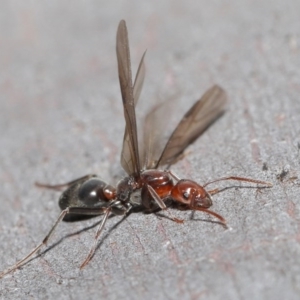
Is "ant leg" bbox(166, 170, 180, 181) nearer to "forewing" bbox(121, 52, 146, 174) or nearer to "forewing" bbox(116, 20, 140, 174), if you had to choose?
"forewing" bbox(121, 52, 146, 174)

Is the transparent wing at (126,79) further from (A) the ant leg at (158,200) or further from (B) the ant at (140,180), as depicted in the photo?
(A) the ant leg at (158,200)

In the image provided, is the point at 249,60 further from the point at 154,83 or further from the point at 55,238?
the point at 55,238

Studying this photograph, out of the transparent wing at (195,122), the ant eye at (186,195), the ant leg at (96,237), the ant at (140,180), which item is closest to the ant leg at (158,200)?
the ant at (140,180)

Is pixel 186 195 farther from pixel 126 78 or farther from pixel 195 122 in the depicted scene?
pixel 195 122

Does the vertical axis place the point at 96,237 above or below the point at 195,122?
below

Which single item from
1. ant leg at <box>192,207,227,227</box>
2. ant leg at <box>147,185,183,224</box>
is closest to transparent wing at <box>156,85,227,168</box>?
ant leg at <box>147,185,183,224</box>

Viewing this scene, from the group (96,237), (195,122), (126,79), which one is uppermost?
(126,79)

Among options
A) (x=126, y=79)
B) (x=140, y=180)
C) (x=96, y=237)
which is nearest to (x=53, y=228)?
(x=96, y=237)
